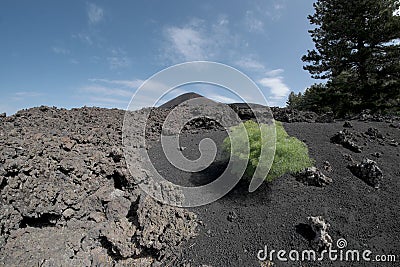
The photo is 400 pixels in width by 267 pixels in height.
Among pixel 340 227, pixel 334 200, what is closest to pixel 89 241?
pixel 340 227

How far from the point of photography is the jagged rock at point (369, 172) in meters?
5.21

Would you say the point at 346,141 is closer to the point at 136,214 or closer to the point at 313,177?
the point at 313,177

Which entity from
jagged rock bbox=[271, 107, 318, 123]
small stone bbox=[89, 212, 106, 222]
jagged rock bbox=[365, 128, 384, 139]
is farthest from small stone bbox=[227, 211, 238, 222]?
jagged rock bbox=[271, 107, 318, 123]

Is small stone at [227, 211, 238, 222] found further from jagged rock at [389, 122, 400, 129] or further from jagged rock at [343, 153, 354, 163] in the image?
jagged rock at [389, 122, 400, 129]

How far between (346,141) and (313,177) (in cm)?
254

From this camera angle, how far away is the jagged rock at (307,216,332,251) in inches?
150

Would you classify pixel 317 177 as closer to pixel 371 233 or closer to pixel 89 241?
pixel 371 233

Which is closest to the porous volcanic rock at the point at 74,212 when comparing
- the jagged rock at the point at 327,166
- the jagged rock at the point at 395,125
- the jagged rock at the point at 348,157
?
the jagged rock at the point at 327,166

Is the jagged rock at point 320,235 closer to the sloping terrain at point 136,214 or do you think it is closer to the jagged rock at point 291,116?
the sloping terrain at point 136,214

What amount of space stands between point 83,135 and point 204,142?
3808 millimetres

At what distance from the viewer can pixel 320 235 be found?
3.84 metres

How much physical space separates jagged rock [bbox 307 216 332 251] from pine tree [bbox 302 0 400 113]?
13064 mm

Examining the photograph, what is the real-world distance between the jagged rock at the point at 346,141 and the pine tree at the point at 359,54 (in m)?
8.68

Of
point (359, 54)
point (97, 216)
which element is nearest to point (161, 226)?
point (97, 216)
